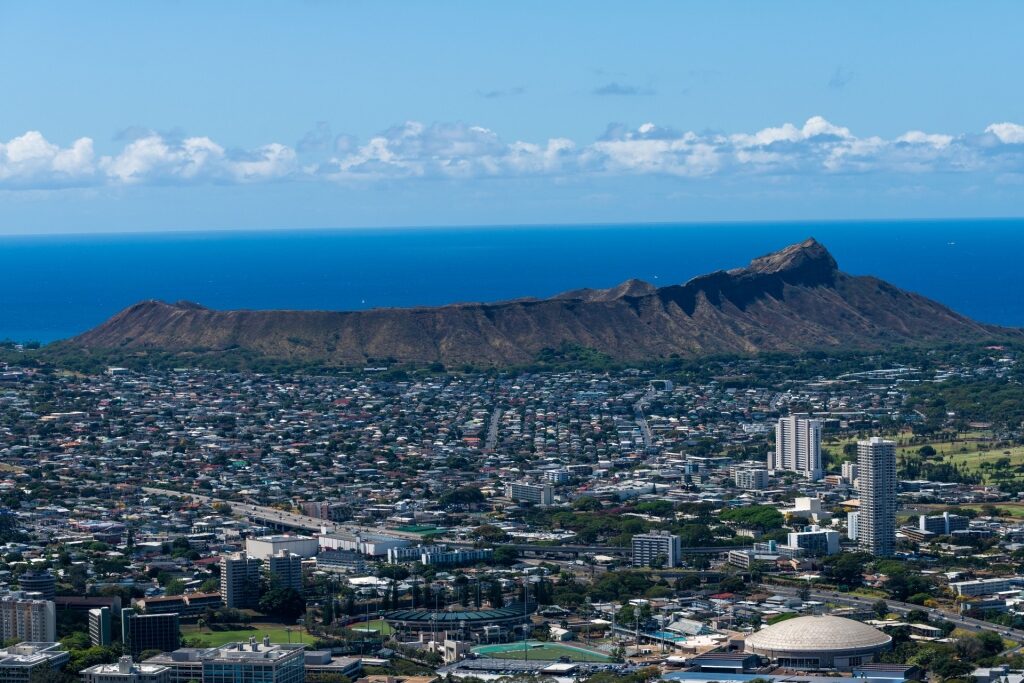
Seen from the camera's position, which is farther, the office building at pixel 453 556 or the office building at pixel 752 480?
the office building at pixel 752 480

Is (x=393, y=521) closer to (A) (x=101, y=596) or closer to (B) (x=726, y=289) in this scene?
(A) (x=101, y=596)

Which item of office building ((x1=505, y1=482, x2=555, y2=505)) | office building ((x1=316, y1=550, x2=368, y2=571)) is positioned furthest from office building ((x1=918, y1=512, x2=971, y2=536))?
office building ((x1=316, y1=550, x2=368, y2=571))

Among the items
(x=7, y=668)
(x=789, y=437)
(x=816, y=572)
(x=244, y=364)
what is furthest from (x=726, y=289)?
(x=7, y=668)

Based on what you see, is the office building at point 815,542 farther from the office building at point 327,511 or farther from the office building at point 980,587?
the office building at point 327,511

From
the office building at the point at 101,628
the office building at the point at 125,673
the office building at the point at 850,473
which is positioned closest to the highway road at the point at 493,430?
the office building at the point at 850,473

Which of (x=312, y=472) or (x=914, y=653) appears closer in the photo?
(x=914, y=653)

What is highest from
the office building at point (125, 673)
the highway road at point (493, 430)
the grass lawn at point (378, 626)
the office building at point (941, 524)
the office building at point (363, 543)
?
the highway road at point (493, 430)

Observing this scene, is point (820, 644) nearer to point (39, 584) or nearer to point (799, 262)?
point (39, 584)
